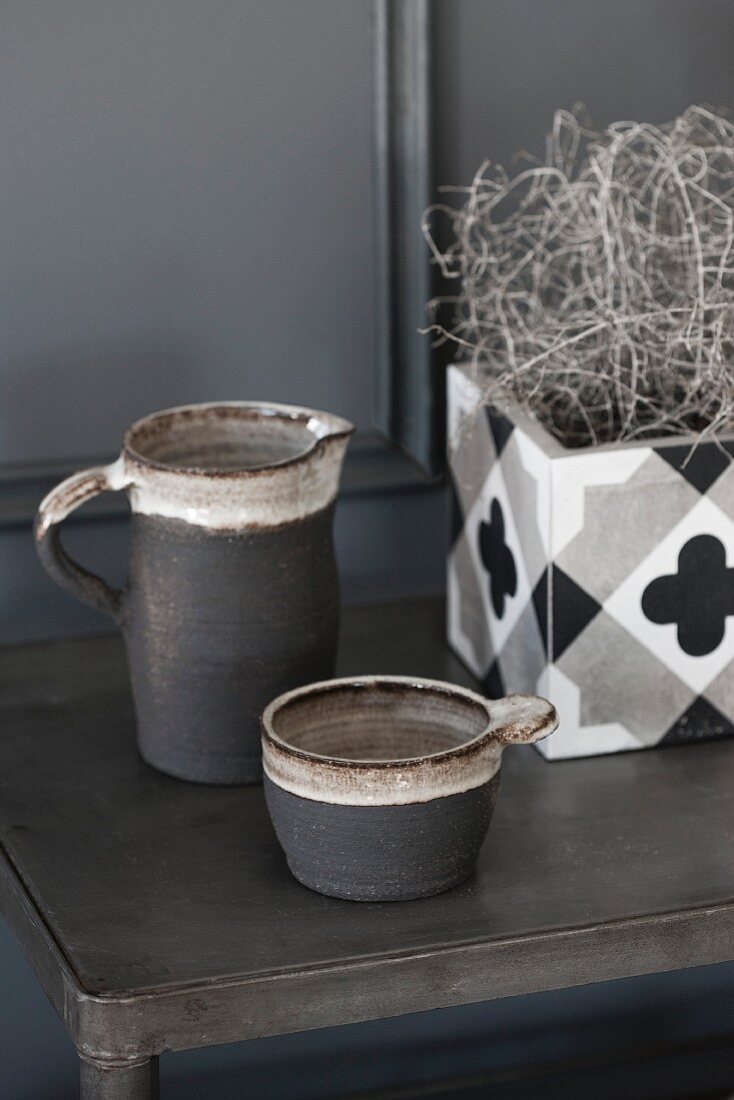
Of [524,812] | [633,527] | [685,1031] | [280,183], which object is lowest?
[685,1031]

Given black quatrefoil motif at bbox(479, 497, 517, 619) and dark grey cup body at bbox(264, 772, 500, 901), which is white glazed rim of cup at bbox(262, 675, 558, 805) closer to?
dark grey cup body at bbox(264, 772, 500, 901)

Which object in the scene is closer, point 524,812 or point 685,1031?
point 524,812

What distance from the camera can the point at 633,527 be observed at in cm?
80

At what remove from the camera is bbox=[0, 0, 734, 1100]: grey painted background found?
36.4 inches

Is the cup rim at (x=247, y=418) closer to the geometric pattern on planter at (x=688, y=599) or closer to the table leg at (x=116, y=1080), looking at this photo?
the geometric pattern on planter at (x=688, y=599)

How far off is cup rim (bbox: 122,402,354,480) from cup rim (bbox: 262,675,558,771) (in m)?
0.11

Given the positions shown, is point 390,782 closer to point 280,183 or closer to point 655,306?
point 655,306

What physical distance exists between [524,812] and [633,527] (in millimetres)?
155

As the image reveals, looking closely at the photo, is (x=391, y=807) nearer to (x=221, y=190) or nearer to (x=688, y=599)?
(x=688, y=599)

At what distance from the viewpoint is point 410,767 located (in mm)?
662

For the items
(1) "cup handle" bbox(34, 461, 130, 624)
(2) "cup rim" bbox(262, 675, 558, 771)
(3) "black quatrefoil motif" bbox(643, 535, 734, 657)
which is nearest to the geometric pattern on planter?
(3) "black quatrefoil motif" bbox(643, 535, 734, 657)

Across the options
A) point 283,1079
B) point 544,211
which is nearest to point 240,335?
point 544,211

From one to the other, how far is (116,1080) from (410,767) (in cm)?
17

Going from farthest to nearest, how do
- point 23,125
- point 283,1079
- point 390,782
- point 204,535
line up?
point 283,1079
point 23,125
point 204,535
point 390,782
